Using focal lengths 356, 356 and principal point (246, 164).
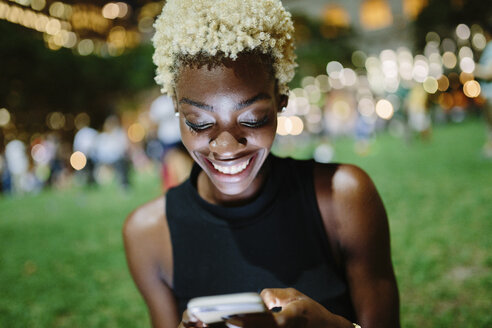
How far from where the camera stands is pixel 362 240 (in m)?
1.47

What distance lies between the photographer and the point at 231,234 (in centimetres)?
150

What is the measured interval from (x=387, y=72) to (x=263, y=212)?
33649mm

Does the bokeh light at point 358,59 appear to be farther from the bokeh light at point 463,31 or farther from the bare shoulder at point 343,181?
the bare shoulder at point 343,181

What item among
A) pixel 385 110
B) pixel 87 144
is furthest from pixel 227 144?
pixel 385 110

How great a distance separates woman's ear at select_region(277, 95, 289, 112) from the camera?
5.10 ft

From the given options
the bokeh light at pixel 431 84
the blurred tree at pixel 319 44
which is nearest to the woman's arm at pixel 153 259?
the bokeh light at pixel 431 84

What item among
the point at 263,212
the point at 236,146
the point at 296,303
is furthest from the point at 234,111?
the point at 296,303

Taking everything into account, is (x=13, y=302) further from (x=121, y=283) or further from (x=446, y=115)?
(x=446, y=115)

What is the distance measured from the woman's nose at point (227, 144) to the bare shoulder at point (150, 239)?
0.49 metres

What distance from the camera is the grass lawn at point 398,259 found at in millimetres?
3156

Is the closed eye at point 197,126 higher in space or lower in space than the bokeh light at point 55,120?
lower

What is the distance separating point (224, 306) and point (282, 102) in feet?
3.11

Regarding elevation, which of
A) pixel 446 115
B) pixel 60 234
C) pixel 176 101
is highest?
pixel 446 115

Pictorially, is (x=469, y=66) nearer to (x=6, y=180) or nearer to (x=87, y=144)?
(x=87, y=144)
